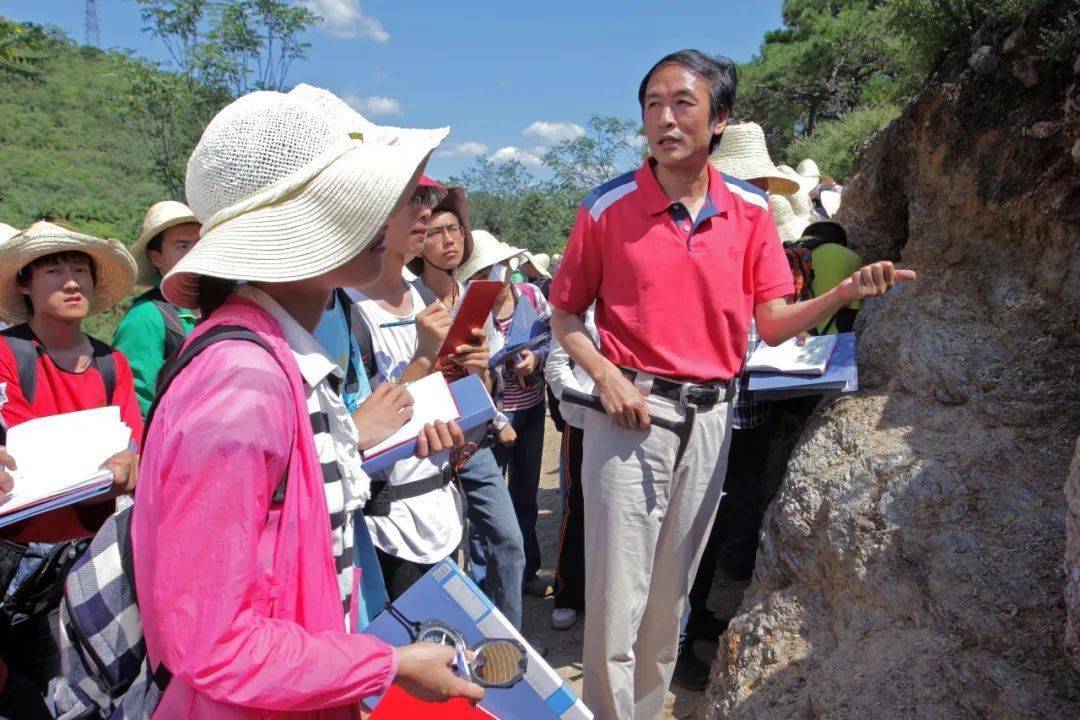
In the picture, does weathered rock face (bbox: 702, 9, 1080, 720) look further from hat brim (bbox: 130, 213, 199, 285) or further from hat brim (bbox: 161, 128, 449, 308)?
hat brim (bbox: 130, 213, 199, 285)

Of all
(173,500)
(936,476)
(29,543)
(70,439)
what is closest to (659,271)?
(936,476)

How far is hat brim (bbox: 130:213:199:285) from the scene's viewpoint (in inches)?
134

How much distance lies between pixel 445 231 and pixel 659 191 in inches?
51.3

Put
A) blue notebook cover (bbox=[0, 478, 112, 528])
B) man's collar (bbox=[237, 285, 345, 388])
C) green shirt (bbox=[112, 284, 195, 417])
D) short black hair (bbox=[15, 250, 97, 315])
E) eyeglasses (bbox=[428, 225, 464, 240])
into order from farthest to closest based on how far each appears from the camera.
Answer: eyeglasses (bbox=[428, 225, 464, 240]), green shirt (bbox=[112, 284, 195, 417]), short black hair (bbox=[15, 250, 97, 315]), blue notebook cover (bbox=[0, 478, 112, 528]), man's collar (bbox=[237, 285, 345, 388])

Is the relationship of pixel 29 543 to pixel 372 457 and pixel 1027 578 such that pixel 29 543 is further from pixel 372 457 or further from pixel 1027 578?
pixel 1027 578

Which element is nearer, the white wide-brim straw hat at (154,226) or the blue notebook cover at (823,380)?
the blue notebook cover at (823,380)

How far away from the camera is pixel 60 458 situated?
2.39 metres

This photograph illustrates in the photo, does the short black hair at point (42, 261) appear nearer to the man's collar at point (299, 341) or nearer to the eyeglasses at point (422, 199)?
the eyeglasses at point (422, 199)

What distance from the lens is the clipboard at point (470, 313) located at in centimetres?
241

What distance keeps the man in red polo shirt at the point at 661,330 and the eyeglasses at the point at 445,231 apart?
1.06 meters

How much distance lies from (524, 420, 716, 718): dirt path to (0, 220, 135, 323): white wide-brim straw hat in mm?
2603

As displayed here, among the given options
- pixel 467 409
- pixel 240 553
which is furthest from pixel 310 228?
pixel 467 409

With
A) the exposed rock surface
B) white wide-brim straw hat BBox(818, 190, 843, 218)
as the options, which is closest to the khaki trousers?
the exposed rock surface

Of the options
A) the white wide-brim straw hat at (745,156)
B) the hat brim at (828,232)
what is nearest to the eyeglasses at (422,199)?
the white wide-brim straw hat at (745,156)
